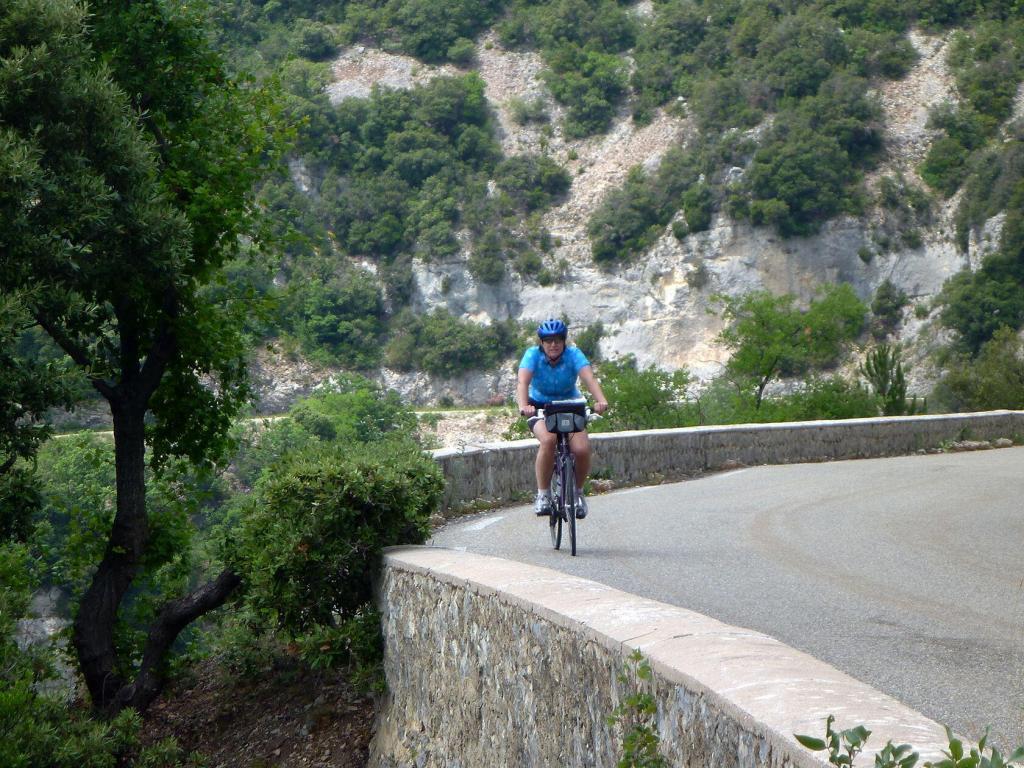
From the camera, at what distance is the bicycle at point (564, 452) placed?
10.4 m

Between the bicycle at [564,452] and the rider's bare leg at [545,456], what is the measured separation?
6 centimetres

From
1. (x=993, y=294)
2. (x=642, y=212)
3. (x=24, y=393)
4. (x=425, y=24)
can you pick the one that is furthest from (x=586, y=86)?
(x=24, y=393)

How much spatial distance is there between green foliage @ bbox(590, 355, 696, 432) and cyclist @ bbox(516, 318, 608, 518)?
25386 mm

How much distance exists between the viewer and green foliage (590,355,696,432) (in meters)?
36.7

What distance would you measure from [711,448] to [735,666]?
650 inches

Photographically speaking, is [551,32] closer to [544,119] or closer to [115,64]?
[544,119]

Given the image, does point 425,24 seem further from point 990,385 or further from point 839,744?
point 839,744

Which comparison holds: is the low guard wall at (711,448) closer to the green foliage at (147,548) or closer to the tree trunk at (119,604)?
the green foliage at (147,548)

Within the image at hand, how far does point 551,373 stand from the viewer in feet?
34.3

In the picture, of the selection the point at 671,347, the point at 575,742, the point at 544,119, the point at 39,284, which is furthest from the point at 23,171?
the point at 544,119

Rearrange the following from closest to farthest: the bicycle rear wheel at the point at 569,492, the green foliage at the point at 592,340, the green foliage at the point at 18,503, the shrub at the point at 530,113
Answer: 1. the green foliage at the point at 18,503
2. the bicycle rear wheel at the point at 569,492
3. the green foliage at the point at 592,340
4. the shrub at the point at 530,113

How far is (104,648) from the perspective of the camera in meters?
10.4

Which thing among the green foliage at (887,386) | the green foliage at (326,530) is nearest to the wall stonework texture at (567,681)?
the green foliage at (326,530)

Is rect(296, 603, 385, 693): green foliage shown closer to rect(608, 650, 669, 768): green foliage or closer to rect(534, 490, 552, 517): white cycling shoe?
rect(534, 490, 552, 517): white cycling shoe
